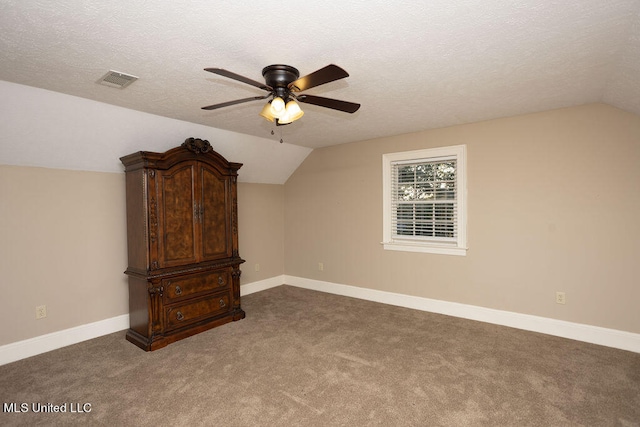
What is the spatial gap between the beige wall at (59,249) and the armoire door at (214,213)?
94 centimetres

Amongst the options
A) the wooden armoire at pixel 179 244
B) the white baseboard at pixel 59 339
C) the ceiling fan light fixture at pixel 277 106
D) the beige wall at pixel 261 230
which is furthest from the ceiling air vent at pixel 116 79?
the beige wall at pixel 261 230

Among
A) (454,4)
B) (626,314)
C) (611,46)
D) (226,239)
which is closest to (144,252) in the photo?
(226,239)

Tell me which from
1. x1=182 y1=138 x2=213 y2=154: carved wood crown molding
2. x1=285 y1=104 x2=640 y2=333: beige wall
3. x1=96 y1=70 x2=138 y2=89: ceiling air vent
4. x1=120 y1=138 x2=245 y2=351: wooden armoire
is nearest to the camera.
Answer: x1=96 y1=70 x2=138 y2=89: ceiling air vent

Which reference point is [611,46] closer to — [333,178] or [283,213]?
[333,178]

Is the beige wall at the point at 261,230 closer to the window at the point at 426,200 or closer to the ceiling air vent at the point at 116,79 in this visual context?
the window at the point at 426,200

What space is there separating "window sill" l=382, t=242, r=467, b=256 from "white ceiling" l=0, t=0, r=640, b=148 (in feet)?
5.83

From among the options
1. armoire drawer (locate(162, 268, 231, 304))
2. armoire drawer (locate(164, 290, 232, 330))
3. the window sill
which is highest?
the window sill

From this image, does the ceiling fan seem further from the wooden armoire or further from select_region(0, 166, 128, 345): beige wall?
select_region(0, 166, 128, 345): beige wall

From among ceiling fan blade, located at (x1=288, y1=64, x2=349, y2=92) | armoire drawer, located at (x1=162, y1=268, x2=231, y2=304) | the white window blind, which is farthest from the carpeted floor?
ceiling fan blade, located at (x1=288, y1=64, x2=349, y2=92)

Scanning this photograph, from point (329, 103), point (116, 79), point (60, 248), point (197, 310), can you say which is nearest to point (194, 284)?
point (197, 310)

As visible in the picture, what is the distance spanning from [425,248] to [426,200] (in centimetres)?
63

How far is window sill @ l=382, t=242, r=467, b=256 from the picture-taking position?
4070 mm

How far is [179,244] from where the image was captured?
11.5ft

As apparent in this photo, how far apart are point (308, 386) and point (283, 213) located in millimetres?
3626
